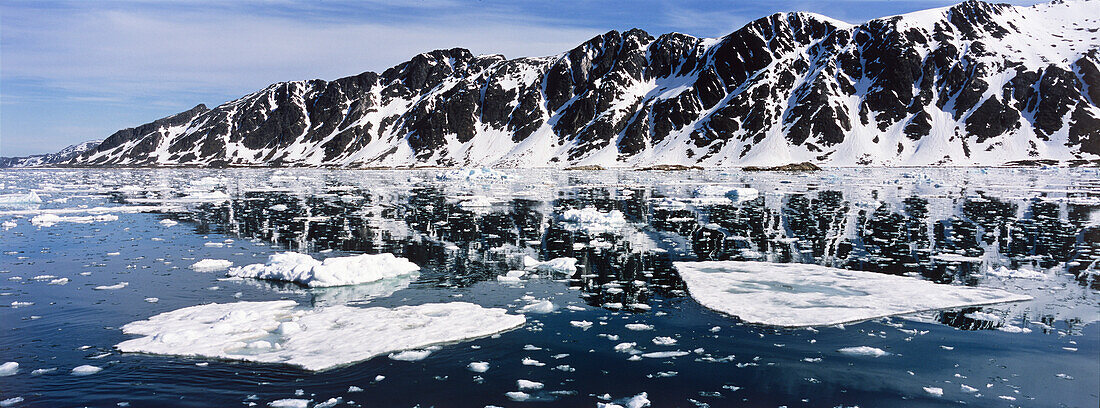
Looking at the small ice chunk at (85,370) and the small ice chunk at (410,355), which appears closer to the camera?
the small ice chunk at (85,370)

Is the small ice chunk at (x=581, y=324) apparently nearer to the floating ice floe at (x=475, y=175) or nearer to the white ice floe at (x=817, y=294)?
the white ice floe at (x=817, y=294)

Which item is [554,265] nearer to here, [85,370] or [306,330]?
[306,330]

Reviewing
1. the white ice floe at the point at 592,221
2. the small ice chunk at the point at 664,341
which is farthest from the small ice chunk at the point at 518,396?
the white ice floe at the point at 592,221

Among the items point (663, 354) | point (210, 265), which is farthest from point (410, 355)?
point (210, 265)

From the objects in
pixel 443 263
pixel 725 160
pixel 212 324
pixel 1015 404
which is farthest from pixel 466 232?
pixel 725 160

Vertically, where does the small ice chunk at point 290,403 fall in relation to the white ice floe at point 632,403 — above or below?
below

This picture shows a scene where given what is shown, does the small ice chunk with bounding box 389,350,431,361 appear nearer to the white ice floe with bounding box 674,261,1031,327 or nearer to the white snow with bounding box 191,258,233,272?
the white ice floe with bounding box 674,261,1031,327
